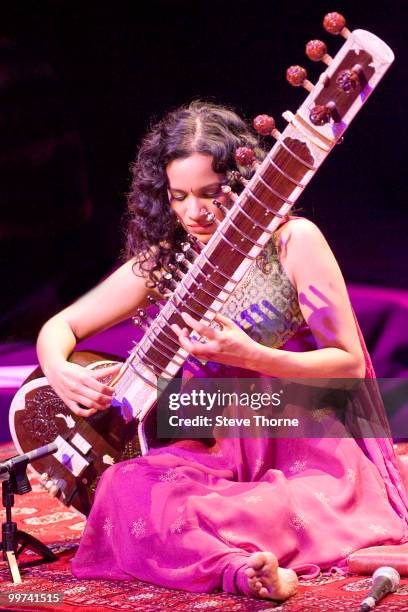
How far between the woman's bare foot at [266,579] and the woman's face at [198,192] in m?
0.85

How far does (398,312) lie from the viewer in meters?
4.46

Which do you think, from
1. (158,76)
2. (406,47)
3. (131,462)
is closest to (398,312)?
(406,47)

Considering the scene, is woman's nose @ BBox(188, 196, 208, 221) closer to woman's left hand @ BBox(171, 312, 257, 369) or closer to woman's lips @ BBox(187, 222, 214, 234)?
woman's lips @ BBox(187, 222, 214, 234)

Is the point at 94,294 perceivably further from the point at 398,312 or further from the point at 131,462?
the point at 398,312

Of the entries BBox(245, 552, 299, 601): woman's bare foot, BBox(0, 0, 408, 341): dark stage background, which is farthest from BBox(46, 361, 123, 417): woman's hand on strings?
BBox(0, 0, 408, 341): dark stage background

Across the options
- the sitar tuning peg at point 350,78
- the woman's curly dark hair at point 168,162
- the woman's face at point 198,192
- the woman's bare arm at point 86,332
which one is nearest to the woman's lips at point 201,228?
the woman's face at point 198,192

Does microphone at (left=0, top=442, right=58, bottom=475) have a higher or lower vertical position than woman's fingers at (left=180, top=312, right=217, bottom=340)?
lower

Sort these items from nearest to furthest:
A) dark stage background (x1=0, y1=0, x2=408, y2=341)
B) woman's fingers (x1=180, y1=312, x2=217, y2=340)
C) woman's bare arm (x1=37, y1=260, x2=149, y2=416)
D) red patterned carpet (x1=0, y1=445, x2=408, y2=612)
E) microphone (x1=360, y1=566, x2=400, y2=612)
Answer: microphone (x1=360, y1=566, x2=400, y2=612) → red patterned carpet (x1=0, y1=445, x2=408, y2=612) → woman's fingers (x1=180, y1=312, x2=217, y2=340) → woman's bare arm (x1=37, y1=260, x2=149, y2=416) → dark stage background (x1=0, y1=0, x2=408, y2=341)

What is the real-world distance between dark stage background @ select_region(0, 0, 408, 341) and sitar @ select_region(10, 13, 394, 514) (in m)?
1.80

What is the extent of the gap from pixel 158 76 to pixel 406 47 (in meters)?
1.26

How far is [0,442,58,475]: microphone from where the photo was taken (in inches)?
98.6

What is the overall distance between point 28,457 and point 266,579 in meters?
0.82

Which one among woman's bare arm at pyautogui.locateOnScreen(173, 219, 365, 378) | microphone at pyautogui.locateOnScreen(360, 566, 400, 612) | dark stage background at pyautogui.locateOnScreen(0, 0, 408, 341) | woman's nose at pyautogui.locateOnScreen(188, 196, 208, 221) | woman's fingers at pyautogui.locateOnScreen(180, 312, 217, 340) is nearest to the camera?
microphone at pyautogui.locateOnScreen(360, 566, 400, 612)

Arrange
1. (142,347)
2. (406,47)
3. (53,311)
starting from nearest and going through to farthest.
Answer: (142,347) < (406,47) < (53,311)
